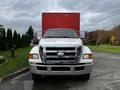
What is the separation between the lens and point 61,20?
19406 mm

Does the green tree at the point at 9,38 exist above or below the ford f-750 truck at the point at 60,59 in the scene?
above

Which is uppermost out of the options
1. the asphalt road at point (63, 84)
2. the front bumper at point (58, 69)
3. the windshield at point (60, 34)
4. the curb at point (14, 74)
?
the windshield at point (60, 34)

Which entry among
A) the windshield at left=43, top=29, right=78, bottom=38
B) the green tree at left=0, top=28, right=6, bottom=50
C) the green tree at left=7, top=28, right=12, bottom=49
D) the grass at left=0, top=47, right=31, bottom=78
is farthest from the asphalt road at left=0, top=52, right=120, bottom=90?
the green tree at left=7, top=28, right=12, bottom=49

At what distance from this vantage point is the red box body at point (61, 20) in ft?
63.2

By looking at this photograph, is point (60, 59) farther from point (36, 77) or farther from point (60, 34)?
point (60, 34)

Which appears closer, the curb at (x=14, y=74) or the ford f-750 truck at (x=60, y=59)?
the ford f-750 truck at (x=60, y=59)

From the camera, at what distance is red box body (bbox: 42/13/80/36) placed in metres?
19.3

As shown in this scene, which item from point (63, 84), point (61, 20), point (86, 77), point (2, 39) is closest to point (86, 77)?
point (86, 77)

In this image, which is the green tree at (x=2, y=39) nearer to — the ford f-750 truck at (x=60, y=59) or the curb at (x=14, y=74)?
the curb at (x=14, y=74)

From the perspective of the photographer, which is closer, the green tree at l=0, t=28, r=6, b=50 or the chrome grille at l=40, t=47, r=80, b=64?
the chrome grille at l=40, t=47, r=80, b=64

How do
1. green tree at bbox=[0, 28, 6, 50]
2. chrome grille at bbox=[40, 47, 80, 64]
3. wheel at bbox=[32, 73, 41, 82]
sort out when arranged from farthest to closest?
green tree at bbox=[0, 28, 6, 50], wheel at bbox=[32, 73, 41, 82], chrome grille at bbox=[40, 47, 80, 64]

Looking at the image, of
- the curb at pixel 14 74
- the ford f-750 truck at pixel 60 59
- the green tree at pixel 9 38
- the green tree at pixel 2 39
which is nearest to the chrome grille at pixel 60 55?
the ford f-750 truck at pixel 60 59

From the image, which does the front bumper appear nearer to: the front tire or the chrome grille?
the chrome grille

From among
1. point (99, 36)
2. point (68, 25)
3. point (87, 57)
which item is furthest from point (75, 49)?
point (99, 36)
